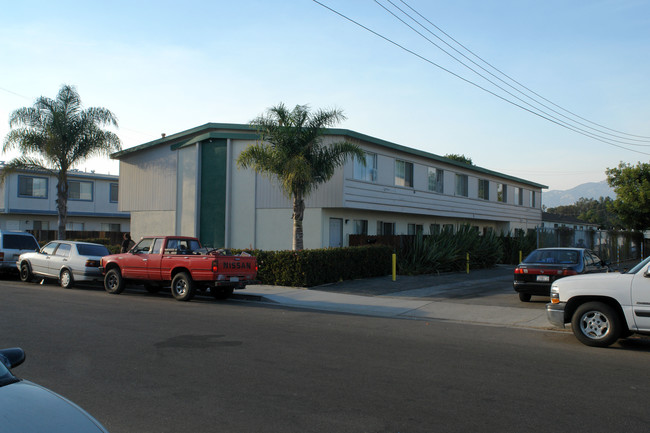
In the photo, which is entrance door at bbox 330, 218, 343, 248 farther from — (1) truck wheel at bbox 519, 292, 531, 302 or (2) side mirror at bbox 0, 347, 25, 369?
(2) side mirror at bbox 0, 347, 25, 369

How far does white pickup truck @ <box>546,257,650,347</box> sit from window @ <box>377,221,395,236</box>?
60.8 feet

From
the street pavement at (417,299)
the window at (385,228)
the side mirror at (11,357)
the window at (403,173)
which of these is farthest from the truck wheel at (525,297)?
the side mirror at (11,357)

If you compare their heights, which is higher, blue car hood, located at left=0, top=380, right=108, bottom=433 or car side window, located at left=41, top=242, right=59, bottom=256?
car side window, located at left=41, top=242, right=59, bottom=256

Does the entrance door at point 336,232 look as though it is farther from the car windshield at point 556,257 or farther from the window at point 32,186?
the window at point 32,186

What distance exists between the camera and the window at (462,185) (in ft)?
115

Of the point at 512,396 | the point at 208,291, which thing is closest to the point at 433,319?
the point at 512,396

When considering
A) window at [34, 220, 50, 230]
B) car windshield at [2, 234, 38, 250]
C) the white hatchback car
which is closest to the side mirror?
the white hatchback car

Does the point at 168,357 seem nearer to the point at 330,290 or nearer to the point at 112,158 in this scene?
the point at 330,290

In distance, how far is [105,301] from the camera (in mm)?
14648

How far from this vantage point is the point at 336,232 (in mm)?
25438

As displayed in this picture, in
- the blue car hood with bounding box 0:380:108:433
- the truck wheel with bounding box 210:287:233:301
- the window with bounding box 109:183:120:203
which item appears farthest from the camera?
the window with bounding box 109:183:120:203

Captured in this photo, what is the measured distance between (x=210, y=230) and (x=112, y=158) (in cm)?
884

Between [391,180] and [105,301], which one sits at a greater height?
[391,180]

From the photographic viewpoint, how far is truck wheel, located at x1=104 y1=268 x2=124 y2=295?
16656 millimetres
